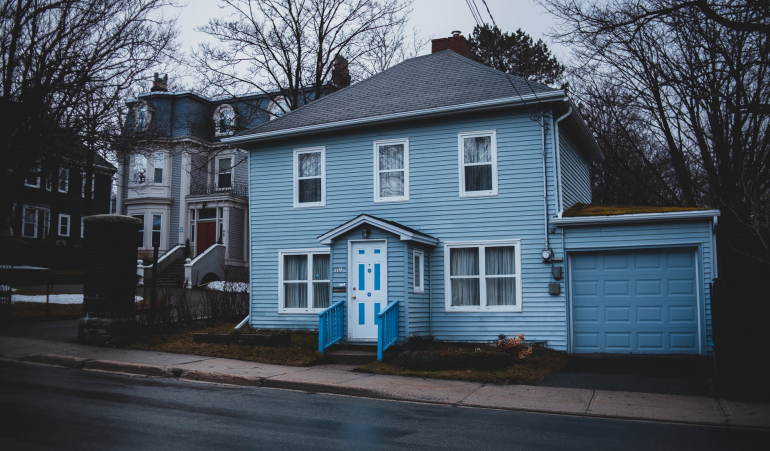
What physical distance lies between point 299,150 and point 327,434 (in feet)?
37.2

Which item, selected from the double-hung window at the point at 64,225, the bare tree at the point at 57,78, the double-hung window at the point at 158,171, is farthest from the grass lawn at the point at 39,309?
the double-hung window at the point at 64,225

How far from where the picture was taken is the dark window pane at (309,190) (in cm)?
1706

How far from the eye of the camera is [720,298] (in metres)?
10.2

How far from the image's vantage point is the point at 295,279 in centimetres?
1692

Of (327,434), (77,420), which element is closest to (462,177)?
(327,434)

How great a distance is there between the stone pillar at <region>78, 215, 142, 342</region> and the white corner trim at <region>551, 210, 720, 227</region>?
9.85 meters

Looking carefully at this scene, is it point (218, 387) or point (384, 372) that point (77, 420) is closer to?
point (218, 387)

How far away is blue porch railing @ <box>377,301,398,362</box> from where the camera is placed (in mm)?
12945

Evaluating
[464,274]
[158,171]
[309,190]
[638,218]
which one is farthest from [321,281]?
[158,171]

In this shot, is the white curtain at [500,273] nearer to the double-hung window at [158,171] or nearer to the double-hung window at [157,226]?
the double-hung window at [157,226]

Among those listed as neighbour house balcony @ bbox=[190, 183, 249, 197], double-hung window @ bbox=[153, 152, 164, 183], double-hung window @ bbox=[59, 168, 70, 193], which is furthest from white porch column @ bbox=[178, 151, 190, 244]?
double-hung window @ bbox=[59, 168, 70, 193]

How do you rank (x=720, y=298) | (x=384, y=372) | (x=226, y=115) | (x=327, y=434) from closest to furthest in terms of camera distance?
(x=327, y=434), (x=720, y=298), (x=384, y=372), (x=226, y=115)

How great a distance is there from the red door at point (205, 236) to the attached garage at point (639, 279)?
74.5 feet

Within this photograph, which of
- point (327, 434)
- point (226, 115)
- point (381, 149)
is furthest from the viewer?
point (226, 115)
